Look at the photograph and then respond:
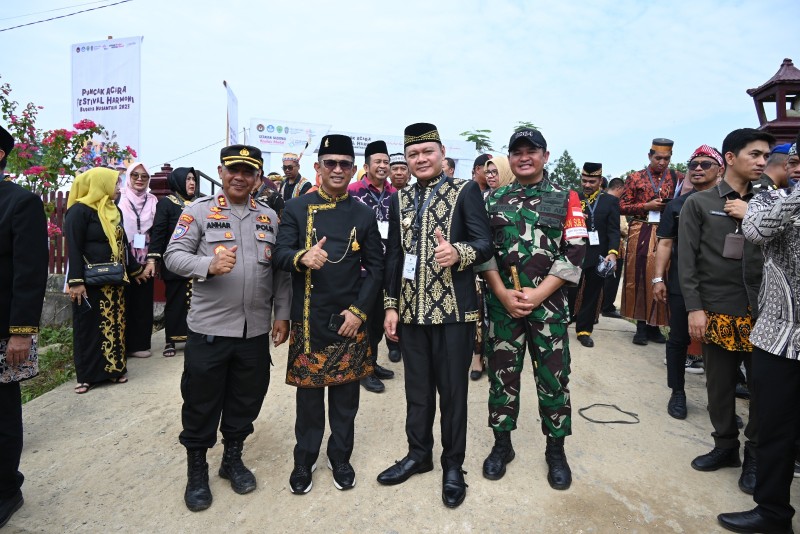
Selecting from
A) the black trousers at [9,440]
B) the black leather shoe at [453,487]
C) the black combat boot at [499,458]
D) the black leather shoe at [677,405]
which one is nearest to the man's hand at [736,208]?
the black leather shoe at [677,405]

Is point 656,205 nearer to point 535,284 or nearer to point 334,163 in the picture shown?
point 535,284

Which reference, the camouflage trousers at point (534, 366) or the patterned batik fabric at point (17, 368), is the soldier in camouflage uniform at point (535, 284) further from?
the patterned batik fabric at point (17, 368)

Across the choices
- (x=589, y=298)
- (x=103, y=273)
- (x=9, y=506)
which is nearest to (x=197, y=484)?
(x=9, y=506)

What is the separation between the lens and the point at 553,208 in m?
2.85

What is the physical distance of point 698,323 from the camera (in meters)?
3.04

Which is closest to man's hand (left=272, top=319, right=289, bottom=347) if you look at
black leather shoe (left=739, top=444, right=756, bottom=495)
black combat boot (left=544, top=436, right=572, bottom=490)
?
black combat boot (left=544, top=436, right=572, bottom=490)

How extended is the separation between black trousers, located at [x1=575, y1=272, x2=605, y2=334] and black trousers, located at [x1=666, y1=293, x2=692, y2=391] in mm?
1745

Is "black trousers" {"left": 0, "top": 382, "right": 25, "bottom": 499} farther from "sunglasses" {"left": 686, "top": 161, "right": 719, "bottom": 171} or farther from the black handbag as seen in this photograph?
"sunglasses" {"left": 686, "top": 161, "right": 719, "bottom": 171}

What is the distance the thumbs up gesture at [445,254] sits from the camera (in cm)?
251

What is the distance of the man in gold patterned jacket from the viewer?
2730 mm

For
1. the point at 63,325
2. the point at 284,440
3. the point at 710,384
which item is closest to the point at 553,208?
the point at 710,384

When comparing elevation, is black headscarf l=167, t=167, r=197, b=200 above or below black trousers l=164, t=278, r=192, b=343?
above

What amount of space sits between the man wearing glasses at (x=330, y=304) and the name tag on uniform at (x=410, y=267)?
220mm

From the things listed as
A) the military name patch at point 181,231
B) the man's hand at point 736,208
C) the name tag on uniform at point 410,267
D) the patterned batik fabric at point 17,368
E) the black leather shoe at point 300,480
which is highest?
the man's hand at point 736,208
